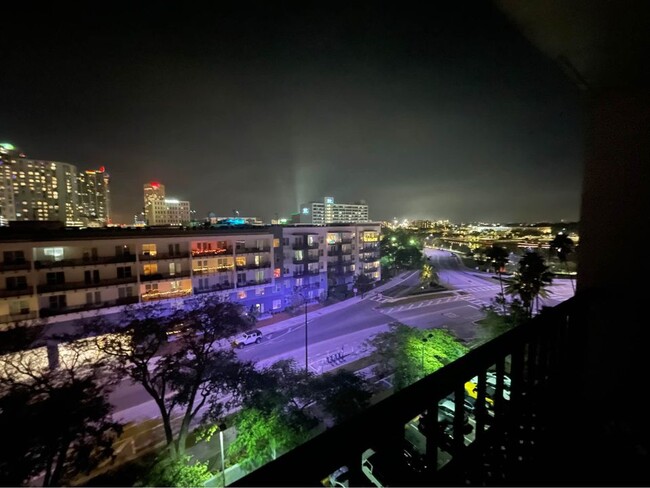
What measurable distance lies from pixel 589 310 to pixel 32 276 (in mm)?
14488

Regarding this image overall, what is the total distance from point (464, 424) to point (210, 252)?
14.6 meters

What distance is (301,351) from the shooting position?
39.4 feet

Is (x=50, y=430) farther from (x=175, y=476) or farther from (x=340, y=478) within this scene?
(x=340, y=478)

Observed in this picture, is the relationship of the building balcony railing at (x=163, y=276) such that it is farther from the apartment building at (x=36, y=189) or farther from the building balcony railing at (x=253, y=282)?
the apartment building at (x=36, y=189)

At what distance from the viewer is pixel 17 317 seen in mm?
10047

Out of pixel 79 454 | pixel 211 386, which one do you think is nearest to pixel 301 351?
pixel 211 386

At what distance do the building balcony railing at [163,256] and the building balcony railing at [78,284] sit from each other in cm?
91

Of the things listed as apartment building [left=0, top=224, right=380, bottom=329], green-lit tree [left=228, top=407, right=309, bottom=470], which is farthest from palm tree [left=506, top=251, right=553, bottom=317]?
apartment building [left=0, top=224, right=380, bottom=329]

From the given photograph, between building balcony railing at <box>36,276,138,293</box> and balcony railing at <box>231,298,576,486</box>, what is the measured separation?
1376cm

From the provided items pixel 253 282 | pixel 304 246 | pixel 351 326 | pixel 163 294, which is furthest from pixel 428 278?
pixel 163 294

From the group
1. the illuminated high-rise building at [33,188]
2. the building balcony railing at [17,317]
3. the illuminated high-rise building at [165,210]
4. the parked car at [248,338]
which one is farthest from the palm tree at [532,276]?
the illuminated high-rise building at [165,210]

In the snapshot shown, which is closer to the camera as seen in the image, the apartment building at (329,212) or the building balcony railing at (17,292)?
the building balcony railing at (17,292)

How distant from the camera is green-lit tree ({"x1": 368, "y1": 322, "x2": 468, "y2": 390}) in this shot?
8.64 m

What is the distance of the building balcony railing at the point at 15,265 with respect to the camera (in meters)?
9.79
